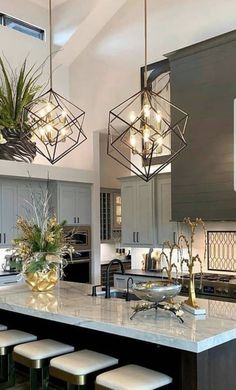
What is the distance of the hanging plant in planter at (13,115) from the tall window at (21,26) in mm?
792

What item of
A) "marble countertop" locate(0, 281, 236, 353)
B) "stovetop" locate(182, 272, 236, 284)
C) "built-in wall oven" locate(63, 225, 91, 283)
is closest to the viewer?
"marble countertop" locate(0, 281, 236, 353)

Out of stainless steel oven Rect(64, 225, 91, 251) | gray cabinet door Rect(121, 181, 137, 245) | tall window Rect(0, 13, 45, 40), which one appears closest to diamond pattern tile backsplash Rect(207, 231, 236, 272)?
gray cabinet door Rect(121, 181, 137, 245)

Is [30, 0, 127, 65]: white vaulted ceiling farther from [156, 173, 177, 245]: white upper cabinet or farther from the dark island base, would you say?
the dark island base

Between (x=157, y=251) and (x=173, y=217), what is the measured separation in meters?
1.08

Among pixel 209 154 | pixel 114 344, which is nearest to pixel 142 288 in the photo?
pixel 114 344

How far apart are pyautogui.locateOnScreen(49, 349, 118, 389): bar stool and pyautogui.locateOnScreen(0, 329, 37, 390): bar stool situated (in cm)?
70

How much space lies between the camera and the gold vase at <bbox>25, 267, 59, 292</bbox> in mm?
4074

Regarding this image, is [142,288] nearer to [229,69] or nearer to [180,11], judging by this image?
[229,69]

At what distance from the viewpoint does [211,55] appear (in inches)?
218

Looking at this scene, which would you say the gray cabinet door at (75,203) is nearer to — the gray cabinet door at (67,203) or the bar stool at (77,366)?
the gray cabinet door at (67,203)

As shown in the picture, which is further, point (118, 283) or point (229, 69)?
point (118, 283)

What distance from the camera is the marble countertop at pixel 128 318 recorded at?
245cm

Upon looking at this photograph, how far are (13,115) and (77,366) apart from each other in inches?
195

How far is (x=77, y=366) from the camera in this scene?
2801 mm
